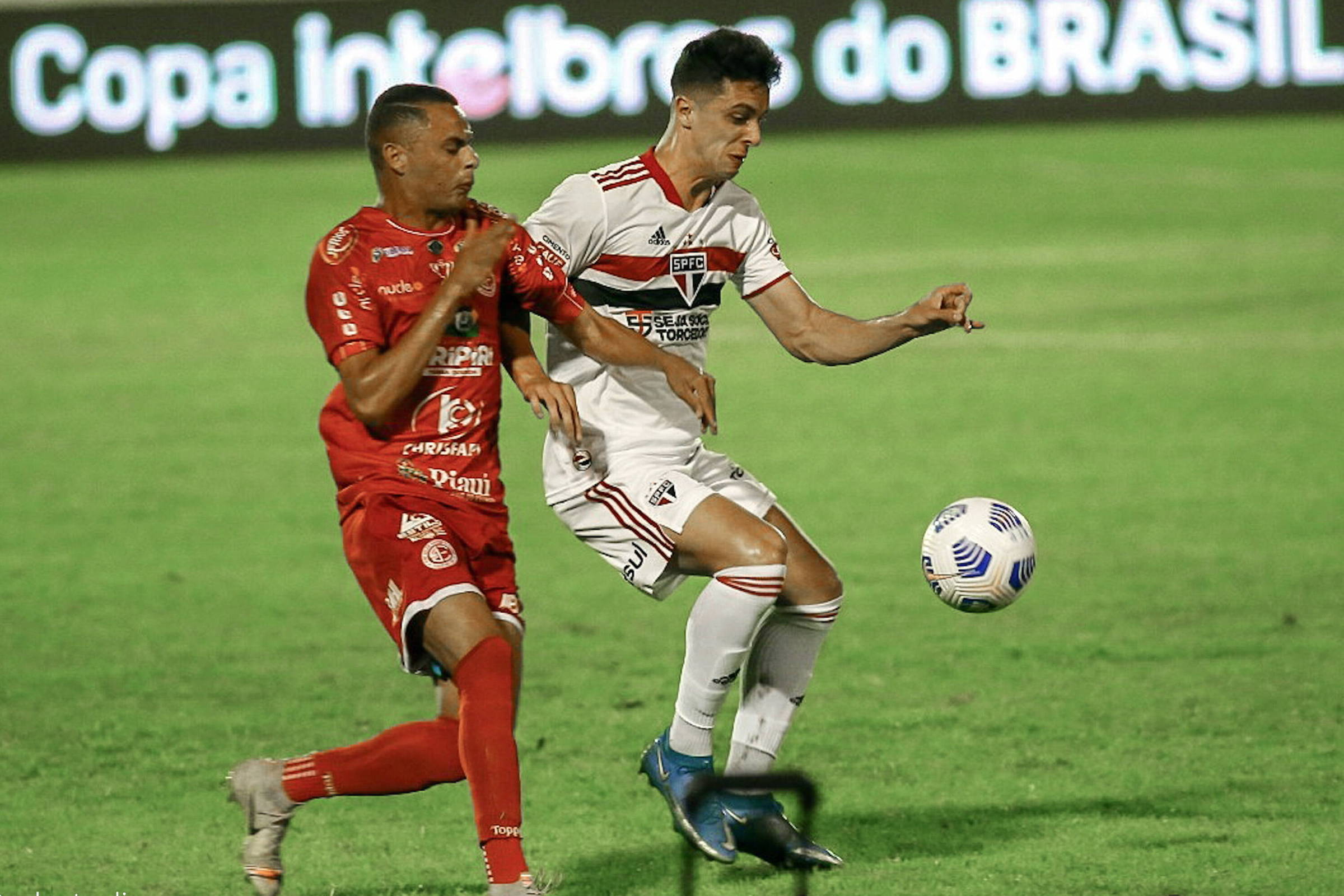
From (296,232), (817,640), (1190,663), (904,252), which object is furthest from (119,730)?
(296,232)

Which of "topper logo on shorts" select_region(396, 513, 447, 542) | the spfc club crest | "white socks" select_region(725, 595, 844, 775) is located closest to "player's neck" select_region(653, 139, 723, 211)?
the spfc club crest

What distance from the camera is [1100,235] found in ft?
65.7

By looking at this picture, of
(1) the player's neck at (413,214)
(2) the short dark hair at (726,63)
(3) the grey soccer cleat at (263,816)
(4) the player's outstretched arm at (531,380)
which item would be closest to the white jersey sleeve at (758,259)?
(2) the short dark hair at (726,63)

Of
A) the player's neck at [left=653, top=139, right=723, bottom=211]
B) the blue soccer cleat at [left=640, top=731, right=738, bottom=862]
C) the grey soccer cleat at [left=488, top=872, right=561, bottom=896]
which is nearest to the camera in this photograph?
the grey soccer cleat at [left=488, top=872, right=561, bottom=896]

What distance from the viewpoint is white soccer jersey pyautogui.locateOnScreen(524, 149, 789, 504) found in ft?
19.0

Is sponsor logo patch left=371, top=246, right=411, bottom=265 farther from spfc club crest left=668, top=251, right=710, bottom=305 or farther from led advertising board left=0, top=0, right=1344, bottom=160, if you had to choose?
led advertising board left=0, top=0, right=1344, bottom=160

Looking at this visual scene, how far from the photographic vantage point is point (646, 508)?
18.5 ft

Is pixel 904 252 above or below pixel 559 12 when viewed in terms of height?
below

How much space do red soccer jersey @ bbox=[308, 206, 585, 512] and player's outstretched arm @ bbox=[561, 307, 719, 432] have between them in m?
0.37

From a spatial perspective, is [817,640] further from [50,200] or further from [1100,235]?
[50,200]

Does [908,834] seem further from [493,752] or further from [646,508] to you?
[493,752]

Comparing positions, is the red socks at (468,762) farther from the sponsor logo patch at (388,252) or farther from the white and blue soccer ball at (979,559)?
the white and blue soccer ball at (979,559)

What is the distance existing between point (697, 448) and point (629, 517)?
1.29ft

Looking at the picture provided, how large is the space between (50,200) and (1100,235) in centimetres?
1190
